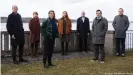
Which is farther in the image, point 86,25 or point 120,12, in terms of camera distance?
point 86,25

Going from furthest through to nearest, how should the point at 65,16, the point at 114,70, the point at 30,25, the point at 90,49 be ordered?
1. the point at 90,49
2. the point at 65,16
3. the point at 30,25
4. the point at 114,70

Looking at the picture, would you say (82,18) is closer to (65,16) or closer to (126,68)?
(65,16)

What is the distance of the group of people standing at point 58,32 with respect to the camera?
30.1ft

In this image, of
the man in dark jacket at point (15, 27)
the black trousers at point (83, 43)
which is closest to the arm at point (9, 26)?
the man in dark jacket at point (15, 27)

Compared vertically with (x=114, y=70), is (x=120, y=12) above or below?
above

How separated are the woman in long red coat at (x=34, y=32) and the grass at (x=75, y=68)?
55.0 inches

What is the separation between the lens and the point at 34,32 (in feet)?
37.5

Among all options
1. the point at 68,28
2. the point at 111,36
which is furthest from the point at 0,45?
the point at 111,36

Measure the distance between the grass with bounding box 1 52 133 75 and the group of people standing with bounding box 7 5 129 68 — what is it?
39 cm

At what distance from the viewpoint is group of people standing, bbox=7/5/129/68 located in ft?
30.1

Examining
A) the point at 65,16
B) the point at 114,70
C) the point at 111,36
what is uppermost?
the point at 65,16

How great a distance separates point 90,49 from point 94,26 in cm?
282

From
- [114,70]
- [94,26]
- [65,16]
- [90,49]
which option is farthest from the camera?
[90,49]

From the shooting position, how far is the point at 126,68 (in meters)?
9.24
